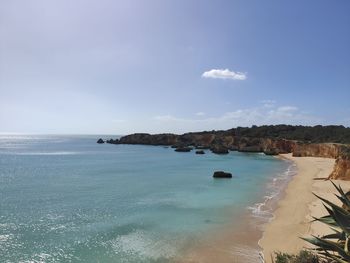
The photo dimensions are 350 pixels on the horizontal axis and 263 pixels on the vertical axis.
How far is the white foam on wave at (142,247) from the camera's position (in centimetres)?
1731

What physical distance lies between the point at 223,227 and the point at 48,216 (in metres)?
13.6

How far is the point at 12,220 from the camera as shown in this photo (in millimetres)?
24078

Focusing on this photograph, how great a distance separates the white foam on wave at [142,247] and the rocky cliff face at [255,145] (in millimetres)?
30349

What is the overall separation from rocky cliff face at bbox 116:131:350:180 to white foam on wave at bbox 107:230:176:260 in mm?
30349

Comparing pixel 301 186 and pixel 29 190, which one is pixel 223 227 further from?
pixel 29 190

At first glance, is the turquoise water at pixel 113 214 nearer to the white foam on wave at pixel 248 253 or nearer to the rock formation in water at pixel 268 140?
the white foam on wave at pixel 248 253

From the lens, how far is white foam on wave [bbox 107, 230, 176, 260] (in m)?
17.3

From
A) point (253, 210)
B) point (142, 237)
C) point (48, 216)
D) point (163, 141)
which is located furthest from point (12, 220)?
point (163, 141)

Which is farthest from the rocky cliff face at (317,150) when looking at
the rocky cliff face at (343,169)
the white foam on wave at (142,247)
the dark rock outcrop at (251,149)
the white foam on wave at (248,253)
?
the white foam on wave at (142,247)

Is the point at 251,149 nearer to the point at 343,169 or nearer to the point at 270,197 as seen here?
the point at 343,169

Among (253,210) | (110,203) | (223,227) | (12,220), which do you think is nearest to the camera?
(223,227)

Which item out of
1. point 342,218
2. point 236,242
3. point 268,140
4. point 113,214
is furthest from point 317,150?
point 342,218

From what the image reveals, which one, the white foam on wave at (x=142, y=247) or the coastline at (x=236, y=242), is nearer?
the coastline at (x=236, y=242)

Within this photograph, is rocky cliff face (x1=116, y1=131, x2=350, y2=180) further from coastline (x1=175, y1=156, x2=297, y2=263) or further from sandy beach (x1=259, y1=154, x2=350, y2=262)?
coastline (x1=175, y1=156, x2=297, y2=263)
